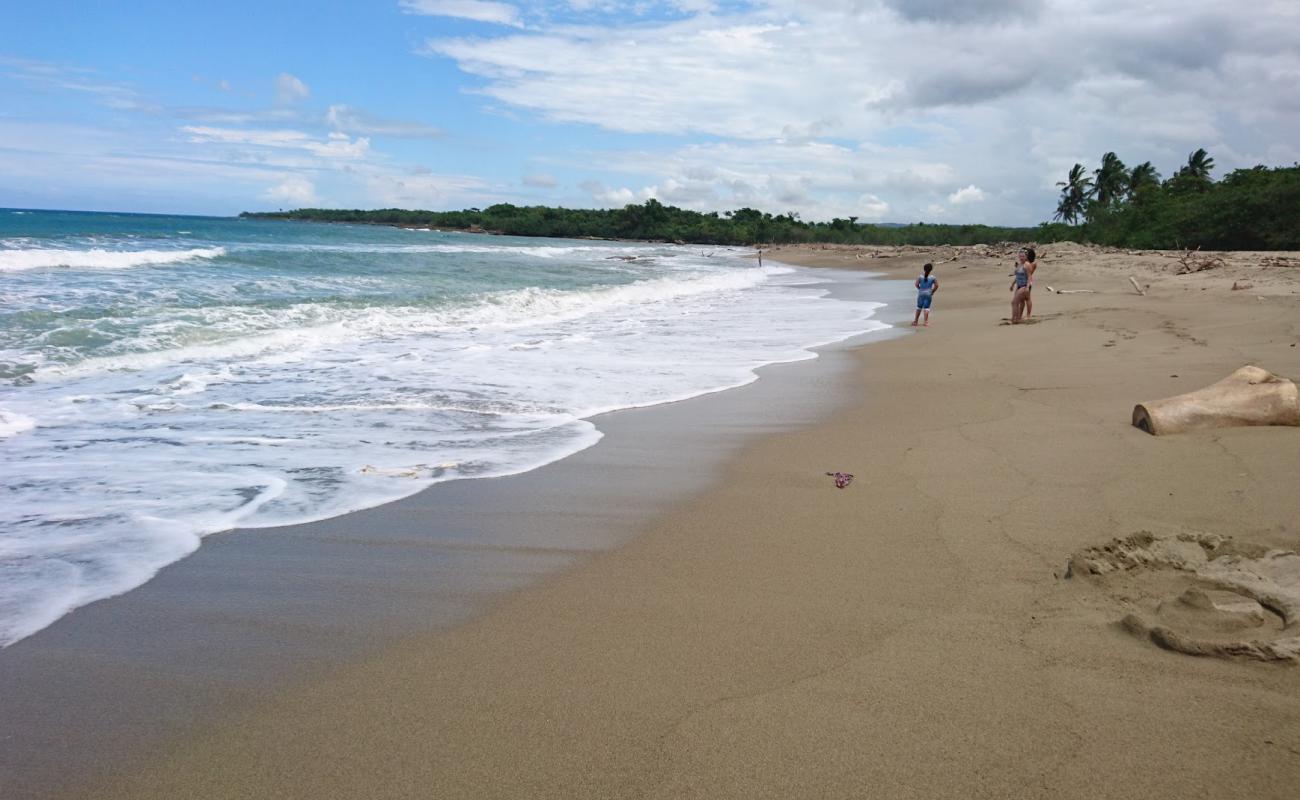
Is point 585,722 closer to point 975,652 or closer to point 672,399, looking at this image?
point 975,652

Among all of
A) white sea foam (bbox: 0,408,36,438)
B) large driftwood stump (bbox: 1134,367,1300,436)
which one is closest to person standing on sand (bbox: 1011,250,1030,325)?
large driftwood stump (bbox: 1134,367,1300,436)

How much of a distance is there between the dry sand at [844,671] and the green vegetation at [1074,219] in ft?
104

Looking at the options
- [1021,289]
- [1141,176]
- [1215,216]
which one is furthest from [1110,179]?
[1021,289]

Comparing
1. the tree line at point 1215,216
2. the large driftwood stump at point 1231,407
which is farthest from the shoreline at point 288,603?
the tree line at point 1215,216

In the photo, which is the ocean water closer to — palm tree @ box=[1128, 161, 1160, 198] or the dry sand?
the dry sand

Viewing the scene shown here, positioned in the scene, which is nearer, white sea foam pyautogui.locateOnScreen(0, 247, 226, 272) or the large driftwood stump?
the large driftwood stump

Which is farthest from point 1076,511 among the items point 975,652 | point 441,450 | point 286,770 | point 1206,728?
point 441,450

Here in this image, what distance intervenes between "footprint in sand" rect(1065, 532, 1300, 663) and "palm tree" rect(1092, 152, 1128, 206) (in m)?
80.0

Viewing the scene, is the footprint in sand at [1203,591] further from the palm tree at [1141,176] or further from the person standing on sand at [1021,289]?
the palm tree at [1141,176]

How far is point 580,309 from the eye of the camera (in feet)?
65.0

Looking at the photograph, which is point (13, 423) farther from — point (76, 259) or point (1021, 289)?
point (76, 259)

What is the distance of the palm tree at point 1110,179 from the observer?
72044mm

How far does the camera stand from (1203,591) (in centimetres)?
307

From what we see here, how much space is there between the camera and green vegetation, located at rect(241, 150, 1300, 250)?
100 feet
